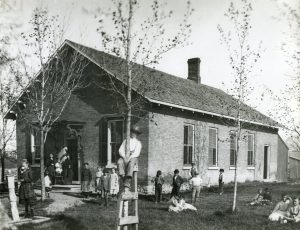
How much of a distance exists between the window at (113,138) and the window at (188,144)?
11.3 ft

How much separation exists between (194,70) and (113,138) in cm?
1141

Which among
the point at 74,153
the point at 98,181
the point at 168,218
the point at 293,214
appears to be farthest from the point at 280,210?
the point at 74,153

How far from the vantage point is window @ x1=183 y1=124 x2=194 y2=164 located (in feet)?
62.8

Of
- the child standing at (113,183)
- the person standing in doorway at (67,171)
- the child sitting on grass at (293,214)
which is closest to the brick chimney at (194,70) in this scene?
the person standing in doorway at (67,171)

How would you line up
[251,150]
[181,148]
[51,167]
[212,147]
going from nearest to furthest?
1. [51,167]
2. [181,148]
3. [212,147]
4. [251,150]

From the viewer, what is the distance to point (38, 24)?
15219 millimetres

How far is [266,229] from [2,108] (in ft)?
54.8

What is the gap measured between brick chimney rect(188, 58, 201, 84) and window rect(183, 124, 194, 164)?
8.29 m

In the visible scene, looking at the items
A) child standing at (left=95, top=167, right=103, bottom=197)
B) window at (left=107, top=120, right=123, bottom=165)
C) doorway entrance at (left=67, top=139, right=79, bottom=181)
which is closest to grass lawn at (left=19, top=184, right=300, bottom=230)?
child standing at (left=95, top=167, right=103, bottom=197)

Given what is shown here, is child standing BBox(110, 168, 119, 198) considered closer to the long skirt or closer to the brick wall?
the brick wall

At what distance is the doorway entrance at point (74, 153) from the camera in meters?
18.8

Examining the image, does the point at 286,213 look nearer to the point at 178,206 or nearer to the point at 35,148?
the point at 178,206

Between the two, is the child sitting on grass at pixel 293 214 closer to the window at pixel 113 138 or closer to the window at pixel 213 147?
the window at pixel 113 138

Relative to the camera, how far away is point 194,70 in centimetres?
2730
